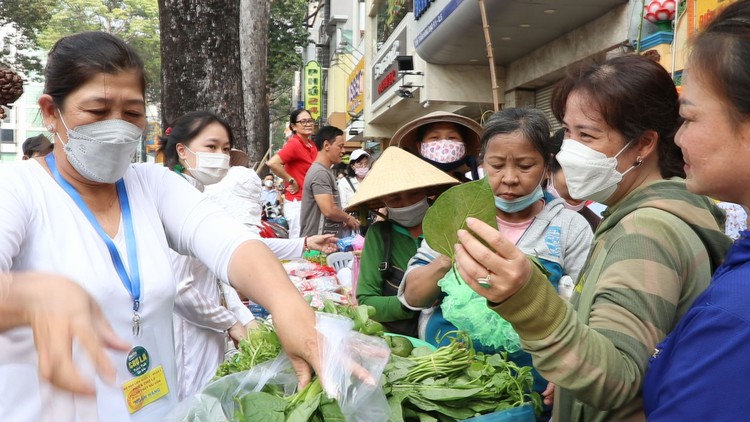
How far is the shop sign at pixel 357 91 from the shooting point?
22.2m

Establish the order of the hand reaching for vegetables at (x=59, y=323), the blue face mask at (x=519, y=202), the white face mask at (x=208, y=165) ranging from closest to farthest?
the hand reaching for vegetables at (x=59, y=323) → the blue face mask at (x=519, y=202) → the white face mask at (x=208, y=165)

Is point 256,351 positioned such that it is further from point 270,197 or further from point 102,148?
point 270,197

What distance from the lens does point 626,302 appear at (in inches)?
53.1

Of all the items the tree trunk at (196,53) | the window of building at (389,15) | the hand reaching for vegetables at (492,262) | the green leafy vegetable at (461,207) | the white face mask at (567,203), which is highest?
the window of building at (389,15)

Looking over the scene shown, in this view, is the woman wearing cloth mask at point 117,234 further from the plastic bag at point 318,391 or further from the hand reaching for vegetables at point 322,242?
the hand reaching for vegetables at point 322,242

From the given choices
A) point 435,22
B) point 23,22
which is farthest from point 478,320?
point 23,22

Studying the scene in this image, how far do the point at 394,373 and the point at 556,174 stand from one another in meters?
2.53

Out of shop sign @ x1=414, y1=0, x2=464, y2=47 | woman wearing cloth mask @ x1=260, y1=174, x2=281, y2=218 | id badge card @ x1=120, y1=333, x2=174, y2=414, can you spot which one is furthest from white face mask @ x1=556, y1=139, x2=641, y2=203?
woman wearing cloth mask @ x1=260, y1=174, x2=281, y2=218

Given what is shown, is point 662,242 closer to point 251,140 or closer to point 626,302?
point 626,302

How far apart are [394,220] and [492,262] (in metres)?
1.65

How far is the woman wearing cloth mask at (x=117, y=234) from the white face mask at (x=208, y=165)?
1532 mm

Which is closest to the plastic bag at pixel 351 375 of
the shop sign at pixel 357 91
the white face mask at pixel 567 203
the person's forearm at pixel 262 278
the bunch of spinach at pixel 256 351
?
the person's forearm at pixel 262 278

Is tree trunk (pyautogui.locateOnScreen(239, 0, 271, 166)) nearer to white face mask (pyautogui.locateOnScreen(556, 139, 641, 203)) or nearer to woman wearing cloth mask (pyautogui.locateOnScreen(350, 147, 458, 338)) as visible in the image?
woman wearing cloth mask (pyautogui.locateOnScreen(350, 147, 458, 338))

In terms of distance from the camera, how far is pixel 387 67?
635 inches
